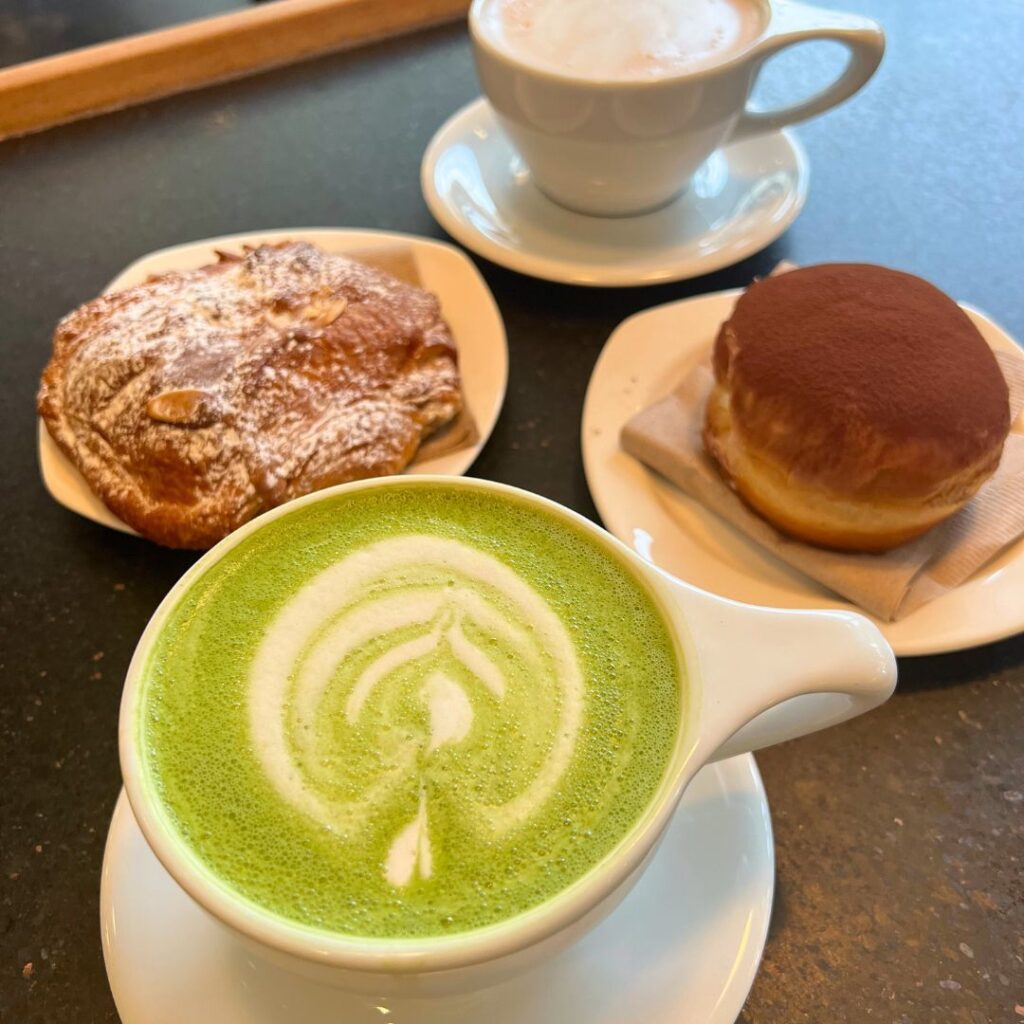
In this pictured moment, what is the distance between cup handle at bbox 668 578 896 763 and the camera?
0.50 metres

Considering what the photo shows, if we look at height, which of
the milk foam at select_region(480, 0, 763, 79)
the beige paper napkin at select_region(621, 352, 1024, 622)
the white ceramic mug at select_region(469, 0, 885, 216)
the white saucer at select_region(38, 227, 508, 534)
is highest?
the milk foam at select_region(480, 0, 763, 79)

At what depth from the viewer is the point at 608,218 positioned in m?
1.20

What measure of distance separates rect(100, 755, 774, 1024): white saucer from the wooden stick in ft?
4.06

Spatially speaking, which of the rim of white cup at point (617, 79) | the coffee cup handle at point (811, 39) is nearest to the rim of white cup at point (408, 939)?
the rim of white cup at point (617, 79)

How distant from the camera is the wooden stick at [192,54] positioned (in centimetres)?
139

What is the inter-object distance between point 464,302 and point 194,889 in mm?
750

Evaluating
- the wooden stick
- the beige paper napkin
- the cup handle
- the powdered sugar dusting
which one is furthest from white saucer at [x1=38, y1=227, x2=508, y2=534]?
the wooden stick

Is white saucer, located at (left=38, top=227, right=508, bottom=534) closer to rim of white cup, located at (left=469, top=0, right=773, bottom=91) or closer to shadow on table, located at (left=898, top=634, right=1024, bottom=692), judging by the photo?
rim of white cup, located at (left=469, top=0, right=773, bottom=91)

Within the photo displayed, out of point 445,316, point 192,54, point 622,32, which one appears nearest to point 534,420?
point 445,316

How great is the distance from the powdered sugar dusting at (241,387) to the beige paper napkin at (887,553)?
0.72ft

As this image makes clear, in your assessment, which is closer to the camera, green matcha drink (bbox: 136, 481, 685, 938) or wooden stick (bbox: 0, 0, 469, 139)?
green matcha drink (bbox: 136, 481, 685, 938)

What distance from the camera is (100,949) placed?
659mm

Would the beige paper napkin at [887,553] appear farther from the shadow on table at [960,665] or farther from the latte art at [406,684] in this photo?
the latte art at [406,684]

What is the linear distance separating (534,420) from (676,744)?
57cm
